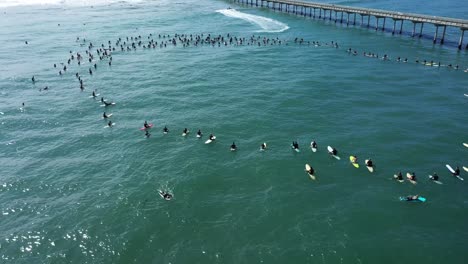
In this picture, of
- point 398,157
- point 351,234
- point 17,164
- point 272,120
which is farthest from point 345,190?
point 17,164

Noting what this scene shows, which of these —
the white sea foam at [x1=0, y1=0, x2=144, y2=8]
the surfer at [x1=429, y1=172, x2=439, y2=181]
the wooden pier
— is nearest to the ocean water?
the surfer at [x1=429, y1=172, x2=439, y2=181]

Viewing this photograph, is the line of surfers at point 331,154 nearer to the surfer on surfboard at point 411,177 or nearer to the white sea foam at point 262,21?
the surfer on surfboard at point 411,177

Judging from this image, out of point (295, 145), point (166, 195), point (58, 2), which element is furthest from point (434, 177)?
point (58, 2)

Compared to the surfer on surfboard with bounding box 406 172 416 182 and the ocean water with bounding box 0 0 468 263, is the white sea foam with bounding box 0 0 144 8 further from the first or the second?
the surfer on surfboard with bounding box 406 172 416 182

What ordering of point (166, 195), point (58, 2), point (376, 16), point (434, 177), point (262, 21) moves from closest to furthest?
point (166, 195) → point (434, 177) → point (376, 16) → point (262, 21) → point (58, 2)

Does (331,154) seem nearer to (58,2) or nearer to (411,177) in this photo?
(411,177)

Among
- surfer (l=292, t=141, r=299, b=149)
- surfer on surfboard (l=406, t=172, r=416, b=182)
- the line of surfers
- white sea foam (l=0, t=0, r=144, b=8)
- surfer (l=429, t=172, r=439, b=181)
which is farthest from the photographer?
white sea foam (l=0, t=0, r=144, b=8)
